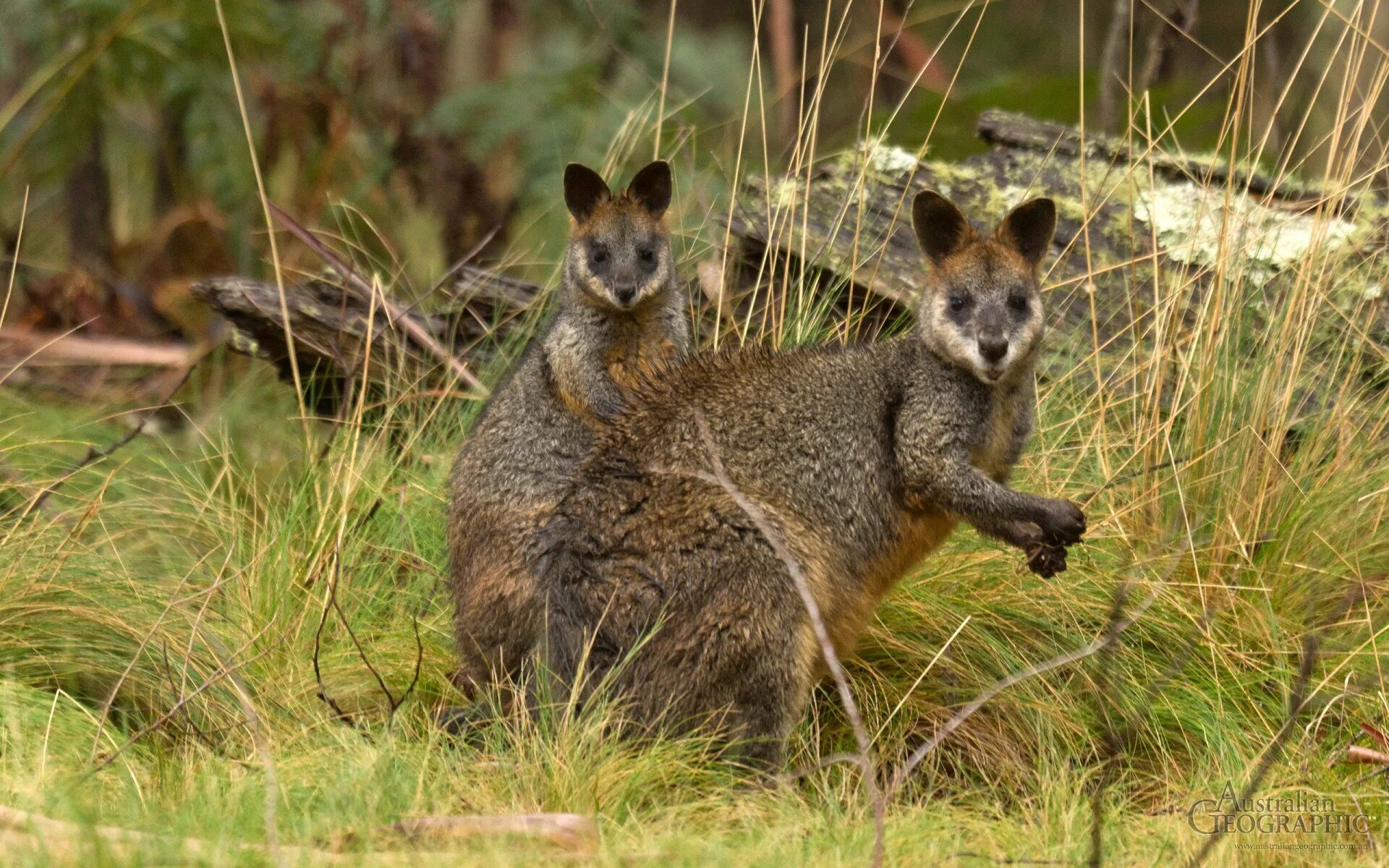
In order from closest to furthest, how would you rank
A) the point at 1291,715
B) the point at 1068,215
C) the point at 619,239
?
the point at 1291,715 → the point at 619,239 → the point at 1068,215

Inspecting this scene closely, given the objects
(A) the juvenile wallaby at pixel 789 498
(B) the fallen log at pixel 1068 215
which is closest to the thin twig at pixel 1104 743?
(A) the juvenile wallaby at pixel 789 498

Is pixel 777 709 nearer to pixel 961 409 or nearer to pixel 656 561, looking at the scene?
pixel 656 561

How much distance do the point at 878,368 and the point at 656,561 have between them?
95 centimetres

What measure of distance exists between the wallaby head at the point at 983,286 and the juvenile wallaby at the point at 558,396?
972 mm

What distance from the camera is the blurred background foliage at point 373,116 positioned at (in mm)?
7973

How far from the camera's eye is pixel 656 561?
13.7 feet

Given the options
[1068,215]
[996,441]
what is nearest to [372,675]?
[996,441]

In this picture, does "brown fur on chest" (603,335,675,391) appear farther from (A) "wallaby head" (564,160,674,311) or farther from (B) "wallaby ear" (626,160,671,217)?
(B) "wallaby ear" (626,160,671,217)

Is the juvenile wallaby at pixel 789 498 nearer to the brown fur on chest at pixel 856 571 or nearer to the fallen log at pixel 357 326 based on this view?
the brown fur on chest at pixel 856 571

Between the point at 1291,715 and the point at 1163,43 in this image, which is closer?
the point at 1291,715

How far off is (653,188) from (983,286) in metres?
1.75

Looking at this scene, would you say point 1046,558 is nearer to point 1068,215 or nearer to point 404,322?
point 1068,215

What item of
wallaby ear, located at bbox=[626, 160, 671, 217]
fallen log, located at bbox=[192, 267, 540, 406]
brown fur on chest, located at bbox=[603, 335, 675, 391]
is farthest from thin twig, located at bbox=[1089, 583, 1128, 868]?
fallen log, located at bbox=[192, 267, 540, 406]

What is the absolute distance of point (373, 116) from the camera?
880 centimetres
